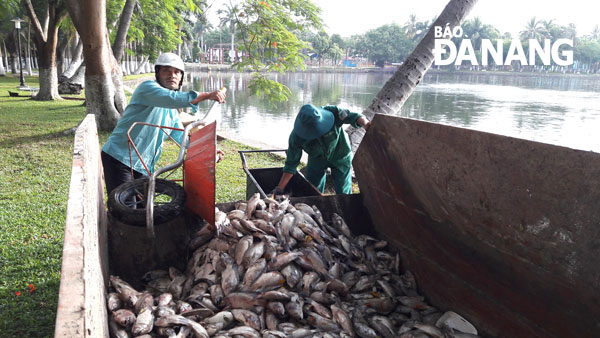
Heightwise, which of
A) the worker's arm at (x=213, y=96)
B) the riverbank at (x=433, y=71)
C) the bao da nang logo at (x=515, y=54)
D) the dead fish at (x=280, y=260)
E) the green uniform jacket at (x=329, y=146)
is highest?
the bao da nang logo at (x=515, y=54)

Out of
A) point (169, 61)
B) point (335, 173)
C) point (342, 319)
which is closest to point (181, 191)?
point (169, 61)

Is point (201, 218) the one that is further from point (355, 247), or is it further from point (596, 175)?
point (596, 175)

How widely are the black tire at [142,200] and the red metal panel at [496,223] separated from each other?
5.64 feet

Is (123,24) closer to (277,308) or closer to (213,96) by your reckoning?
(213,96)

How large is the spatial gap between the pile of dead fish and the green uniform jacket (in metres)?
0.90

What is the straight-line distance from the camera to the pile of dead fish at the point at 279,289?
2.54 meters

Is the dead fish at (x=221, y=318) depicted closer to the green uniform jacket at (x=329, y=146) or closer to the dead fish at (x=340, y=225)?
the dead fish at (x=340, y=225)

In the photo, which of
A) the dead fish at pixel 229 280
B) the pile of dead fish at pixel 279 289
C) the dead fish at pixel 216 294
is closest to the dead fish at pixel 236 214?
the pile of dead fish at pixel 279 289

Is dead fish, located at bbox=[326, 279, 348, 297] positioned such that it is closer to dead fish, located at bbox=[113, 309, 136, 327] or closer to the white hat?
dead fish, located at bbox=[113, 309, 136, 327]

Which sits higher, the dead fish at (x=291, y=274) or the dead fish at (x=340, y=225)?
the dead fish at (x=340, y=225)

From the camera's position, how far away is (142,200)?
3.41 metres

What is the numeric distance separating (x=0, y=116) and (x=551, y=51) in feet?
286

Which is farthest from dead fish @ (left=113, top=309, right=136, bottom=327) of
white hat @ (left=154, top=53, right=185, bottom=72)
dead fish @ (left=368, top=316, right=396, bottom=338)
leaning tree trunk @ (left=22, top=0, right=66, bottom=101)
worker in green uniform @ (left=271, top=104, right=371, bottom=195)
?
leaning tree trunk @ (left=22, top=0, right=66, bottom=101)

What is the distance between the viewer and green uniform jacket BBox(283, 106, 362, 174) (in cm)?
432
